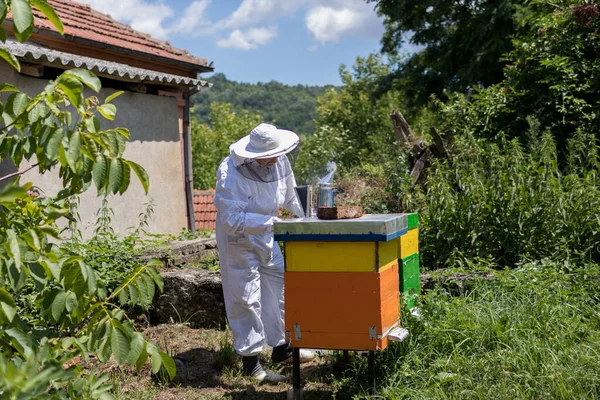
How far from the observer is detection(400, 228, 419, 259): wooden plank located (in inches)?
172

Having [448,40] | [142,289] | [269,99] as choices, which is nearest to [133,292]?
[142,289]

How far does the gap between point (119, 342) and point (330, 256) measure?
166 centimetres

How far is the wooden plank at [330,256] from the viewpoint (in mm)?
3818

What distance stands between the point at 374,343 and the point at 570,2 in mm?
7866

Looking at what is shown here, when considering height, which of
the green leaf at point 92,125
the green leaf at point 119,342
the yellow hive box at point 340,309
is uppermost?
the green leaf at point 92,125

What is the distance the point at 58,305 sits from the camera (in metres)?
2.43

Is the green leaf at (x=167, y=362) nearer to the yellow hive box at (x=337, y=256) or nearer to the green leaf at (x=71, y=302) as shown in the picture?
the green leaf at (x=71, y=302)

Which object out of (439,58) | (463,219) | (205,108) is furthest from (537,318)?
(205,108)

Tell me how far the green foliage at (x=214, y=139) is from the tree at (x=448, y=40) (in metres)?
10.3

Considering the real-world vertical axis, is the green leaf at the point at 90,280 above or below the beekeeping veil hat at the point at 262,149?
below

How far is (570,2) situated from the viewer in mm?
9867

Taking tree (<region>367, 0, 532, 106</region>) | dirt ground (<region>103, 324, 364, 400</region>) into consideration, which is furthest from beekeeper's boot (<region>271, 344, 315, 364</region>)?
tree (<region>367, 0, 532, 106</region>)

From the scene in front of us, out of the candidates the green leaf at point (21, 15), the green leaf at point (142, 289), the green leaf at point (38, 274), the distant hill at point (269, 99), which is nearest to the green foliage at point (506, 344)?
the green leaf at point (142, 289)

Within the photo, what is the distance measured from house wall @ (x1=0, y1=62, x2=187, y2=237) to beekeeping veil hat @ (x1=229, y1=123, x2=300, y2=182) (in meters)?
4.23
